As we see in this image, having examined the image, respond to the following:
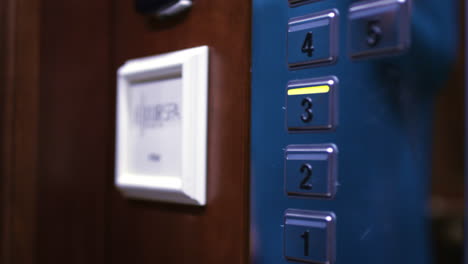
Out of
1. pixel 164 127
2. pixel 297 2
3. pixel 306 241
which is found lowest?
pixel 306 241

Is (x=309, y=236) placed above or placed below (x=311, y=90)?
below

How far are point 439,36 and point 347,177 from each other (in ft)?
0.44

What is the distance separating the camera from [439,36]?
0.39 metres

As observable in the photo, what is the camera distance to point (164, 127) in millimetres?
635

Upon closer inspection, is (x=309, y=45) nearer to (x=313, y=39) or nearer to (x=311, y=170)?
(x=313, y=39)

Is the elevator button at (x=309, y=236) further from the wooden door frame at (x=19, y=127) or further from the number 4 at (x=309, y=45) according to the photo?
the wooden door frame at (x=19, y=127)

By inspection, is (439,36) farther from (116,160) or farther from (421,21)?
(116,160)

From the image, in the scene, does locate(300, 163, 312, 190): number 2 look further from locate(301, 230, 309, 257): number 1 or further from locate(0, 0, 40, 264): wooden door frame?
locate(0, 0, 40, 264): wooden door frame

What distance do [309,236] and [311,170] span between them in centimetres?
6

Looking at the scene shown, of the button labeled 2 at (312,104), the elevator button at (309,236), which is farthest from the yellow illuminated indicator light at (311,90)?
the elevator button at (309,236)

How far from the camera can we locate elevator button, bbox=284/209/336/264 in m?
0.45

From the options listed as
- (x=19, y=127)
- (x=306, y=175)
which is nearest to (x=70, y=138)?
(x=19, y=127)

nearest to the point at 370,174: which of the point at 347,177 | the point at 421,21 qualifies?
the point at 347,177

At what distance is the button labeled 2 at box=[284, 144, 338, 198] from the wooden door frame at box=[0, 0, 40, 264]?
408 mm
